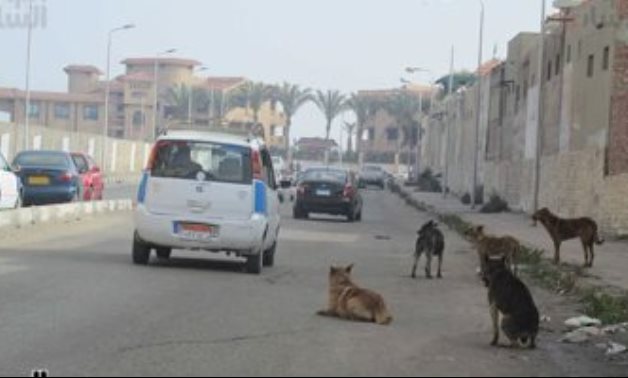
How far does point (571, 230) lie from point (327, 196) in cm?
1620

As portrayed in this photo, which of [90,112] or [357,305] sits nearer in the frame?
[357,305]

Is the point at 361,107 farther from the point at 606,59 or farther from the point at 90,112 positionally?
the point at 606,59

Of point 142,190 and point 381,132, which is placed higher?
point 381,132

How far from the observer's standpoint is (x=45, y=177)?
30.5 meters

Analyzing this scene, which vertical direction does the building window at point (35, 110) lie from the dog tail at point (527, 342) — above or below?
above

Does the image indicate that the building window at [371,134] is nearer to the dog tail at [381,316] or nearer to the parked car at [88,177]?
the parked car at [88,177]

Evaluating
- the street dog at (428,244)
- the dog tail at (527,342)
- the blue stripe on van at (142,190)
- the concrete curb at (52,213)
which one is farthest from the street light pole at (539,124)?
the dog tail at (527,342)

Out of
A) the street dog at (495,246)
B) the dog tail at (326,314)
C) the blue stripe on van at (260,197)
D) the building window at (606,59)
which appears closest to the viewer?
the dog tail at (326,314)

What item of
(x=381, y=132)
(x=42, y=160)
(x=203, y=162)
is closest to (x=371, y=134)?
(x=381, y=132)

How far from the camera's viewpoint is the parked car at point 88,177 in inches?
1348

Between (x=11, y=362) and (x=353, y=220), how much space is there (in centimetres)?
2813

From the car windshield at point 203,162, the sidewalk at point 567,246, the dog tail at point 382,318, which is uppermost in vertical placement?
the car windshield at point 203,162

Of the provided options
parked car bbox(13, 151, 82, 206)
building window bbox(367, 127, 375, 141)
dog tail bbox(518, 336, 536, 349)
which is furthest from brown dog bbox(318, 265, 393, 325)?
building window bbox(367, 127, 375, 141)

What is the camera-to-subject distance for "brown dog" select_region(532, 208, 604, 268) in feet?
65.9
